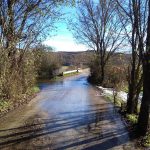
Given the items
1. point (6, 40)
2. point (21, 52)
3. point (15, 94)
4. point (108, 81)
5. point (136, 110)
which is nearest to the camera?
point (136, 110)

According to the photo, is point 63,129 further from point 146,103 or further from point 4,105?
point 4,105

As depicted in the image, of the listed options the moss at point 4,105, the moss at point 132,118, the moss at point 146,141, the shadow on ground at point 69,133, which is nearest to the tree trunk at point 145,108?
the moss at point 146,141

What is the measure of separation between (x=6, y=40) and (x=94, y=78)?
29.1 meters

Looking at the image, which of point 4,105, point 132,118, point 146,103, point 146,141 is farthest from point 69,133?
point 4,105

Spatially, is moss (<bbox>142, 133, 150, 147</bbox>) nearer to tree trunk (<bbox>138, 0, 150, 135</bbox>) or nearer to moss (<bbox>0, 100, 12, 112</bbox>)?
tree trunk (<bbox>138, 0, 150, 135</bbox>)

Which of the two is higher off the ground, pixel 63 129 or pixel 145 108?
pixel 145 108

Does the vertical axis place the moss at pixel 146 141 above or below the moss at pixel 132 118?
below

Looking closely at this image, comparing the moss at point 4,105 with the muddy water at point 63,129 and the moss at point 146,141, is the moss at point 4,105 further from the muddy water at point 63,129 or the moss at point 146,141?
the moss at point 146,141

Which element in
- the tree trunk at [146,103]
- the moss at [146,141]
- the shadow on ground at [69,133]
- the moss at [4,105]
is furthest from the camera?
the moss at [4,105]

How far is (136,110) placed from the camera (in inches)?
659

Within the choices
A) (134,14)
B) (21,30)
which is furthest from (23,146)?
(21,30)

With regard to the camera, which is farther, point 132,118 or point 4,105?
point 4,105

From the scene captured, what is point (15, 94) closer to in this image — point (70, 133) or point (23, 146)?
point (70, 133)

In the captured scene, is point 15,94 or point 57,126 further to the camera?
point 15,94
